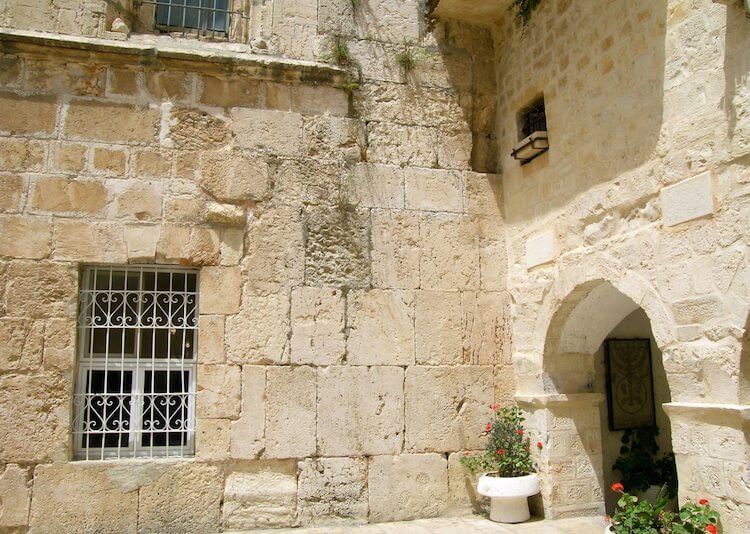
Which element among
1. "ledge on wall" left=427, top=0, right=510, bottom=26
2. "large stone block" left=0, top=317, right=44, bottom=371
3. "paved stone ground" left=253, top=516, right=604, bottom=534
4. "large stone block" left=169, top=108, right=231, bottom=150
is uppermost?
"ledge on wall" left=427, top=0, right=510, bottom=26

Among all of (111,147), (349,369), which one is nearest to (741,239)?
(349,369)

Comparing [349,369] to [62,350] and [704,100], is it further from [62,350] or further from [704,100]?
[704,100]

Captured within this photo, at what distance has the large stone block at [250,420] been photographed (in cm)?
507

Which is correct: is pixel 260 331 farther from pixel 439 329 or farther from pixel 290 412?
pixel 439 329

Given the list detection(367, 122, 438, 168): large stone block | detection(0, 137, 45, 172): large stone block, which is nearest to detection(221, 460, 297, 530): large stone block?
detection(367, 122, 438, 168): large stone block

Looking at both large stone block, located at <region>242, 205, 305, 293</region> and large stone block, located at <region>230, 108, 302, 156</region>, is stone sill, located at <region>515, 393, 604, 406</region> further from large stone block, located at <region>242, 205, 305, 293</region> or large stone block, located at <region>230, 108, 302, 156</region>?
large stone block, located at <region>230, 108, 302, 156</region>

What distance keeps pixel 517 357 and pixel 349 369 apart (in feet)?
4.71

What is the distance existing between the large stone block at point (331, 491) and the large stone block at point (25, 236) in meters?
2.52

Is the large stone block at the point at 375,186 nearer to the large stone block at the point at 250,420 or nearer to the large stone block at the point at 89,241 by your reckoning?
the large stone block at the point at 250,420

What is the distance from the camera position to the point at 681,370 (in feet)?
12.8

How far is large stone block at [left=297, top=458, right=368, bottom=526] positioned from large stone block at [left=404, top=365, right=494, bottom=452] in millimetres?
492

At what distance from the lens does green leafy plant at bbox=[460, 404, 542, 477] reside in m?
5.32

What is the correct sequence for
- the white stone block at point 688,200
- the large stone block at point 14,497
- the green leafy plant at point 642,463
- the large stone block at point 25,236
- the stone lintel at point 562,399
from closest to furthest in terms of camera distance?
the white stone block at point 688,200 < the large stone block at point 14,497 < the large stone block at point 25,236 < the stone lintel at point 562,399 < the green leafy plant at point 642,463

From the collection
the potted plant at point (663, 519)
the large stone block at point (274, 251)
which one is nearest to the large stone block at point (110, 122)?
the large stone block at point (274, 251)
